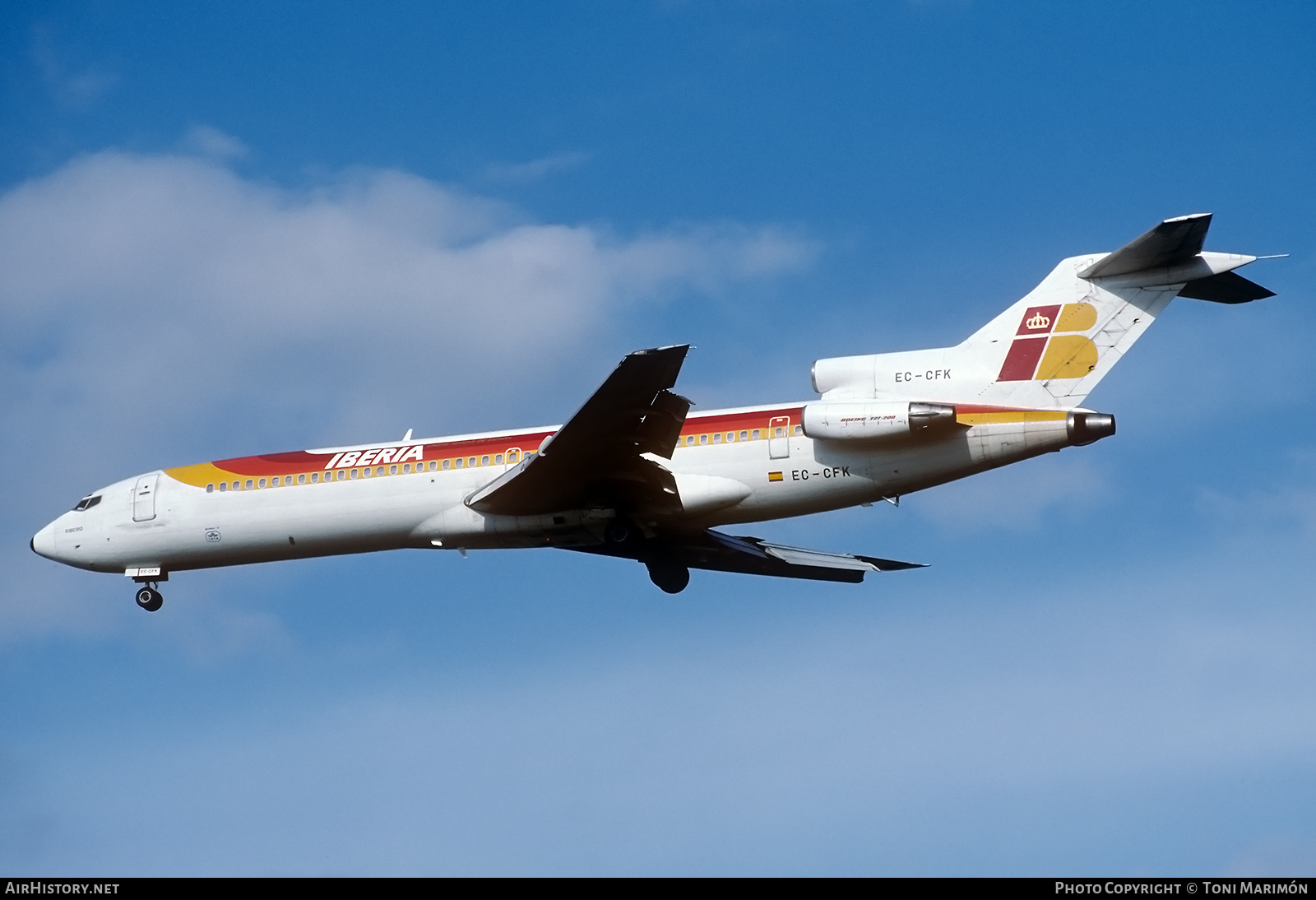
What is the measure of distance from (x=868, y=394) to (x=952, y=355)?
1.91 m

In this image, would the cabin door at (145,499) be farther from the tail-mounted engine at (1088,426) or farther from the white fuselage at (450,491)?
the tail-mounted engine at (1088,426)

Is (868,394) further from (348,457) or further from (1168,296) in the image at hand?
(348,457)

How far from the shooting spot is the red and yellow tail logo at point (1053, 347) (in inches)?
1199

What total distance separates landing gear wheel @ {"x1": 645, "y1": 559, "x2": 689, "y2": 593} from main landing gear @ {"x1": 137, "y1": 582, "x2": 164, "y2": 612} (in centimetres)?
1134

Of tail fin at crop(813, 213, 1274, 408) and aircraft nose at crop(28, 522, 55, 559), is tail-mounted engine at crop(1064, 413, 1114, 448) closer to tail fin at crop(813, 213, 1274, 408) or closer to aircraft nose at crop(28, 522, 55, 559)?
tail fin at crop(813, 213, 1274, 408)

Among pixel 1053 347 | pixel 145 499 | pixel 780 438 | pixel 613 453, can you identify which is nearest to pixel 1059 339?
pixel 1053 347

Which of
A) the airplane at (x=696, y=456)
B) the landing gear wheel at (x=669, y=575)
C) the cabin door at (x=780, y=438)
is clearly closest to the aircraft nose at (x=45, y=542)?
the airplane at (x=696, y=456)

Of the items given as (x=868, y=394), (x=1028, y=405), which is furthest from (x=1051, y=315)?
(x=868, y=394)

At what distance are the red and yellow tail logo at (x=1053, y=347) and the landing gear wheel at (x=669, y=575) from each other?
8.80m

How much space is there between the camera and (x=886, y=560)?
35.8 metres

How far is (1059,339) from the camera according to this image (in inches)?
1206

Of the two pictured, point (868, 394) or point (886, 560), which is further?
point (886, 560)

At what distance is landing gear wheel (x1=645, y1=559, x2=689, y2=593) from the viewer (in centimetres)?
3512
